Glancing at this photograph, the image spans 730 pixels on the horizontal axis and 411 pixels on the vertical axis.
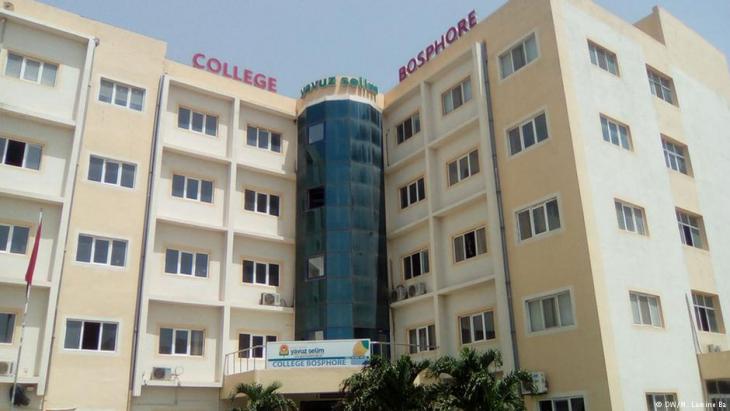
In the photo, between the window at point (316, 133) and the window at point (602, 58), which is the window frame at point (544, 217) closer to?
the window at point (602, 58)

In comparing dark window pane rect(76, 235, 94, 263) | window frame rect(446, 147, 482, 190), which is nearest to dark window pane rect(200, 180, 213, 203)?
dark window pane rect(76, 235, 94, 263)

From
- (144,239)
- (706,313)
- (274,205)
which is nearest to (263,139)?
(274,205)

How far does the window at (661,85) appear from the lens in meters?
25.8

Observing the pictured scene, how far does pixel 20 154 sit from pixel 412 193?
1594cm

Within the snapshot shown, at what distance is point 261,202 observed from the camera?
2844cm

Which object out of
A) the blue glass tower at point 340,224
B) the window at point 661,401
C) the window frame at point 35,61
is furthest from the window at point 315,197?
the window at point 661,401

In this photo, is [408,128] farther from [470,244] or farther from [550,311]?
[550,311]

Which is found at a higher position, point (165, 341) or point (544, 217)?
point (544, 217)

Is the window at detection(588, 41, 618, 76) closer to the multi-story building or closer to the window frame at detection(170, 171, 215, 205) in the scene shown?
the multi-story building

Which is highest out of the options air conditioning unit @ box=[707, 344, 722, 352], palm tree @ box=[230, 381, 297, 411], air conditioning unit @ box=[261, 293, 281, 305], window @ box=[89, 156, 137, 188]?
window @ box=[89, 156, 137, 188]

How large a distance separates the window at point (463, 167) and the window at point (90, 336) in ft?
47.5

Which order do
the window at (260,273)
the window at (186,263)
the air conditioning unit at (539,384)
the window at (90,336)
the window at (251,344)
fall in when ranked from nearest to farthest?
the air conditioning unit at (539,384) < the window at (90,336) < the window at (186,263) < the window at (251,344) < the window at (260,273)

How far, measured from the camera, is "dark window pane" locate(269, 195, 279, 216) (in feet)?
94.0

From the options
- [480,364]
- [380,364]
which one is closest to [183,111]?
[380,364]
